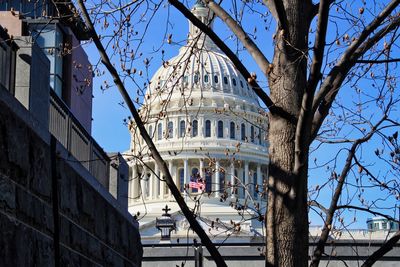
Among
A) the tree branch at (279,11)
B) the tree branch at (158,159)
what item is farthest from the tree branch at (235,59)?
the tree branch at (158,159)

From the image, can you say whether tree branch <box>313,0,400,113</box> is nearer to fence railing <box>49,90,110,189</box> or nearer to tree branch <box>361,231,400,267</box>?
A: tree branch <box>361,231,400,267</box>

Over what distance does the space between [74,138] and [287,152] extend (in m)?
4.81

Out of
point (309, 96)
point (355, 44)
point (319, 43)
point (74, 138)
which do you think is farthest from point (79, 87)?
point (319, 43)

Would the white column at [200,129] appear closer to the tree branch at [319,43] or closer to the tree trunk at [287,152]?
the tree trunk at [287,152]

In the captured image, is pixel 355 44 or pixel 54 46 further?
pixel 54 46

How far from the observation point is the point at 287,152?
23.5 feet

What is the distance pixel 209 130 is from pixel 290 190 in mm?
119075

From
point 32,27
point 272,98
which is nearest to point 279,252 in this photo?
point 272,98

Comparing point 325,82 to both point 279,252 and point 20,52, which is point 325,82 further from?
point 20,52

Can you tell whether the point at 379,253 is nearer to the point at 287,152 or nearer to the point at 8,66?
the point at 287,152

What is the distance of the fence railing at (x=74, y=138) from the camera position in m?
10.2

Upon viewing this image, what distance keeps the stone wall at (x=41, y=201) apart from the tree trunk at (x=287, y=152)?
210cm

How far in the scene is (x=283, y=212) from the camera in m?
7.01

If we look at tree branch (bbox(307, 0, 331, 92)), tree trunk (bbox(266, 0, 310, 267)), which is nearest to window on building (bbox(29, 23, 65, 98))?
tree trunk (bbox(266, 0, 310, 267))
